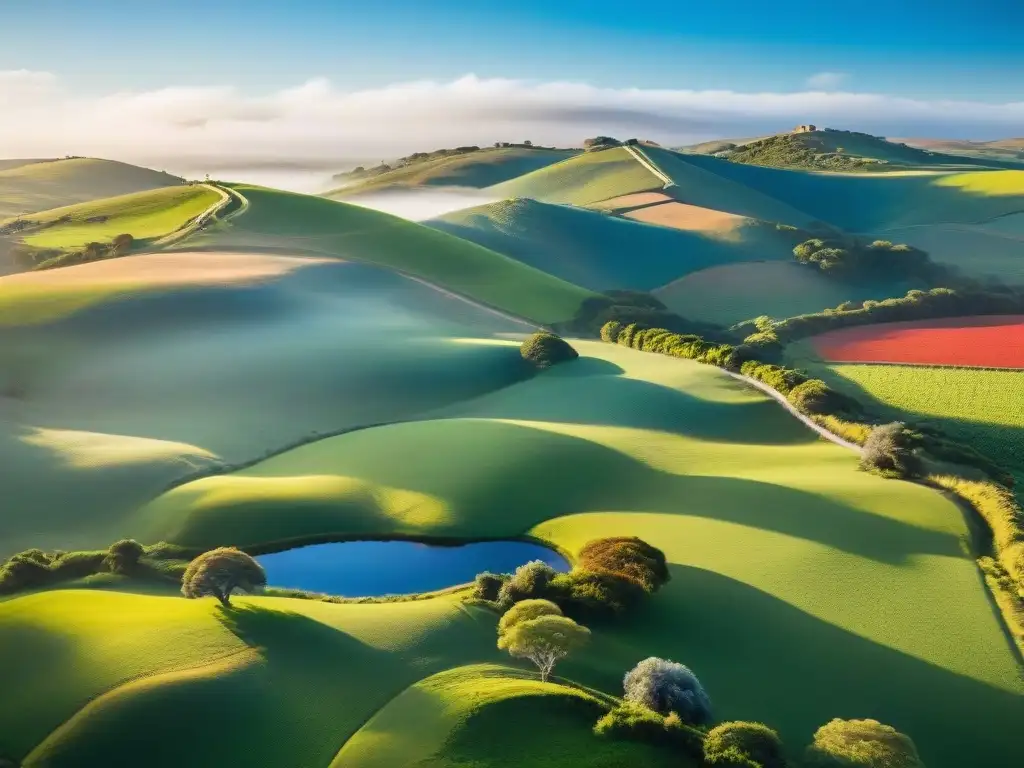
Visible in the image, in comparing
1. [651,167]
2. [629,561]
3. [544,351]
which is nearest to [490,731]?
[629,561]

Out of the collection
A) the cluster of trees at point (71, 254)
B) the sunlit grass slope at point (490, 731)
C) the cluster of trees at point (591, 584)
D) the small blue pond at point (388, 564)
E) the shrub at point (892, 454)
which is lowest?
the small blue pond at point (388, 564)

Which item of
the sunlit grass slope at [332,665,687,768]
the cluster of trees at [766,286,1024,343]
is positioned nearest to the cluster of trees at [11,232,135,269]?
the cluster of trees at [766,286,1024,343]

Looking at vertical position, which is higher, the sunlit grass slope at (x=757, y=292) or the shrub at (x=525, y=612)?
the sunlit grass slope at (x=757, y=292)

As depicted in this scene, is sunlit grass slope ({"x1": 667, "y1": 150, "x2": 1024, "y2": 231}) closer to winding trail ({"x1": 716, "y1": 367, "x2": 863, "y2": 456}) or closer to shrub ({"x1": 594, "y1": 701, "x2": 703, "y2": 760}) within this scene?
winding trail ({"x1": 716, "y1": 367, "x2": 863, "y2": 456})

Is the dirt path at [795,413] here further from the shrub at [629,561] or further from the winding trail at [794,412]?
the shrub at [629,561]

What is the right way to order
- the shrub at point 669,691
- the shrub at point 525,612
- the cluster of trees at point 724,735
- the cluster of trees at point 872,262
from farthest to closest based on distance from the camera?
the cluster of trees at point 872,262 → the shrub at point 525,612 → the shrub at point 669,691 → the cluster of trees at point 724,735

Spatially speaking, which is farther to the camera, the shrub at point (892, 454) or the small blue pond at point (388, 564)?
the shrub at point (892, 454)

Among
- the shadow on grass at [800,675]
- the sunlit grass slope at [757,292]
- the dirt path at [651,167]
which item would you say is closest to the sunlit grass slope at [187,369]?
the shadow on grass at [800,675]
